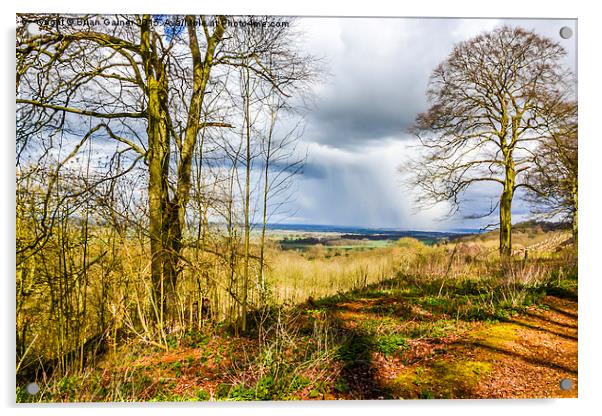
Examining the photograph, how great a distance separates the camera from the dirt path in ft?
10.8

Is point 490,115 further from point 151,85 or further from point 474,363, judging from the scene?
point 151,85

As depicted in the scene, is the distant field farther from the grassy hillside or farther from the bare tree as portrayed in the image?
the bare tree

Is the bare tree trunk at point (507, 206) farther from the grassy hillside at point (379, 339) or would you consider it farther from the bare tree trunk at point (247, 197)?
the bare tree trunk at point (247, 197)

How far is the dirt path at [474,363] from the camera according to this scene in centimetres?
330

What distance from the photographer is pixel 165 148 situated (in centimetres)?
351

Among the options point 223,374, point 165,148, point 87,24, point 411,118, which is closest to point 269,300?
point 223,374

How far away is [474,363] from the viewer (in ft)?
11.1

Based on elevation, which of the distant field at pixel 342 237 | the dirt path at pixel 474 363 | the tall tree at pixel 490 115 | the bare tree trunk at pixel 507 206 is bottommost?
the dirt path at pixel 474 363

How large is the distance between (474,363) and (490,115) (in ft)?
6.54

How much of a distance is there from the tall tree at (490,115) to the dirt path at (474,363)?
0.68 metres

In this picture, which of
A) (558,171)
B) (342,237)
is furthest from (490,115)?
(342,237)

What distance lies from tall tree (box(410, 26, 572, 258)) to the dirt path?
68 centimetres

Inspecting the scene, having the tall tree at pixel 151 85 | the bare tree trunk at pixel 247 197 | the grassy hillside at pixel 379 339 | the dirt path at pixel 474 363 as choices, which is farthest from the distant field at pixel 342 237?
the tall tree at pixel 151 85
